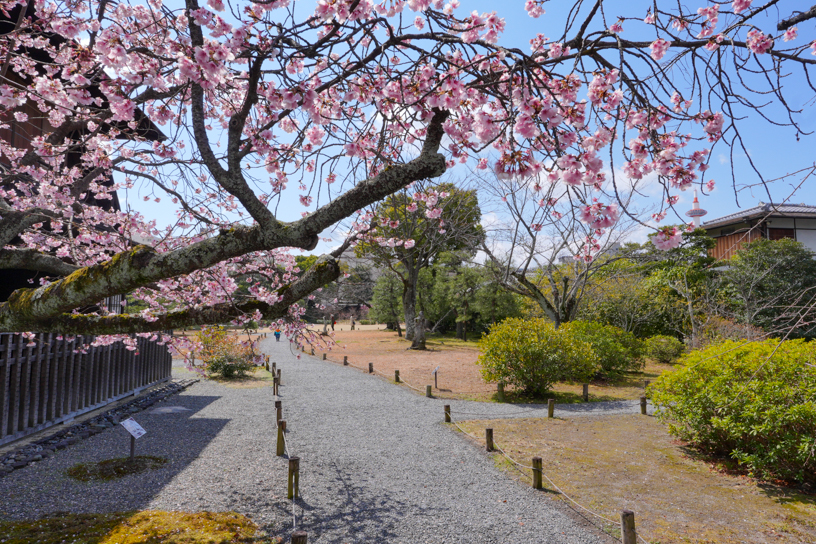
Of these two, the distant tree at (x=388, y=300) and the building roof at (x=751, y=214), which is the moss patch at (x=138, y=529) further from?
the distant tree at (x=388, y=300)

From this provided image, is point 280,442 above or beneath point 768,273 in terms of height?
beneath

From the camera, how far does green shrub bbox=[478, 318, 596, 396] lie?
1062cm

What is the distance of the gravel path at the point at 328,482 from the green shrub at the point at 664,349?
30.5 ft

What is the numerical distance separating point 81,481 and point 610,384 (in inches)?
488

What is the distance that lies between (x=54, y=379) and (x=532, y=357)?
31.0 ft

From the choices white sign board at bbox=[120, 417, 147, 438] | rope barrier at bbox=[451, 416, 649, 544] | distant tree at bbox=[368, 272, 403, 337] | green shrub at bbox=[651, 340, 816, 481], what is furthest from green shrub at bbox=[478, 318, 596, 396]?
distant tree at bbox=[368, 272, 403, 337]

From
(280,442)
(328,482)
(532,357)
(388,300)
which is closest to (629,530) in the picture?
(328,482)

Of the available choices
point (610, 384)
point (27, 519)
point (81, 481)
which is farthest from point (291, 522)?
point (610, 384)

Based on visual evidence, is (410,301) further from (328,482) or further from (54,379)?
(328,482)

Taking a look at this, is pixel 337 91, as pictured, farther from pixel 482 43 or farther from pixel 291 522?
pixel 291 522

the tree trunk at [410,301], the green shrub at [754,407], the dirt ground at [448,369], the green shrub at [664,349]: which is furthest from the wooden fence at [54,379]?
the green shrub at [664,349]

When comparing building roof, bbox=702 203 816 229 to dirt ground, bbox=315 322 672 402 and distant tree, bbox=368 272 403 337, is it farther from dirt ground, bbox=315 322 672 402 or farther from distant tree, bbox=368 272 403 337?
distant tree, bbox=368 272 403 337

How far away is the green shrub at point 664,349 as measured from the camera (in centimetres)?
1648

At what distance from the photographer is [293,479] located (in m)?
5.05
